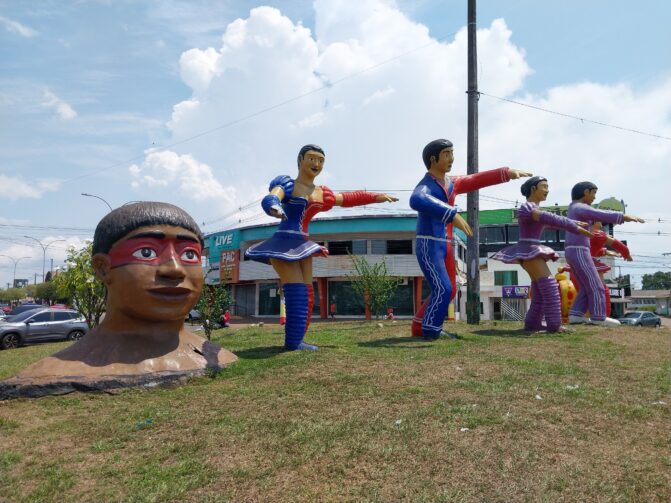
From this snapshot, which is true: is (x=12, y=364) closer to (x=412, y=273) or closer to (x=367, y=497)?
(x=367, y=497)

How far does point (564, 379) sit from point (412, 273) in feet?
76.8

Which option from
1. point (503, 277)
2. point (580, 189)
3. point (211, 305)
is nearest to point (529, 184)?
point (580, 189)

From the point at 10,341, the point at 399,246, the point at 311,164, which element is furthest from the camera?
the point at 399,246

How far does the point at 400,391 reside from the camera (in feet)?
18.2

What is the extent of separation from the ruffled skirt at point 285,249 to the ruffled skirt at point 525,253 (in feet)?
14.0

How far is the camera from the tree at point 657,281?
272 ft

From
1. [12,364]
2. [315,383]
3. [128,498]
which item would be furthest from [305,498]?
[12,364]

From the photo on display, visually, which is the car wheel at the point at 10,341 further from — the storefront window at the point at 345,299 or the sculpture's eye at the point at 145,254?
the storefront window at the point at 345,299

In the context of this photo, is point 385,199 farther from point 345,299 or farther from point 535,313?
point 345,299

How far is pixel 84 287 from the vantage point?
556 inches

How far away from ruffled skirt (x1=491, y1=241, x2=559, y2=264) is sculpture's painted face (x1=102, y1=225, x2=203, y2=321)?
247 inches

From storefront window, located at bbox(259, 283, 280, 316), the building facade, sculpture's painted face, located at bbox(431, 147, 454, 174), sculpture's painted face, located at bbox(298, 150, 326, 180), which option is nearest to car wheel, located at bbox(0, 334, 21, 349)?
sculpture's painted face, located at bbox(298, 150, 326, 180)

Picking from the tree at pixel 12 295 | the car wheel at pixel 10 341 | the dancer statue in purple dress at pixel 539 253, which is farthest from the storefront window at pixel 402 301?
the tree at pixel 12 295

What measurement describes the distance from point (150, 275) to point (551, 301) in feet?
24.5
